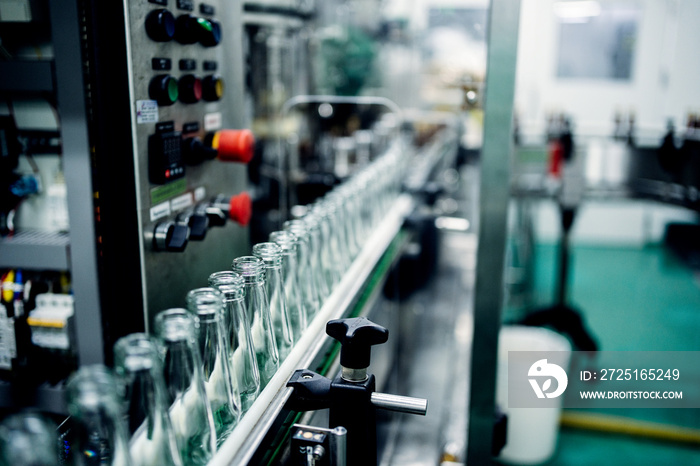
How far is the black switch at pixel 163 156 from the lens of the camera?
135cm

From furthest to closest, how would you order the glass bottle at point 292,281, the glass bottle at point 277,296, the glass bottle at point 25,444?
the glass bottle at point 292,281 < the glass bottle at point 277,296 < the glass bottle at point 25,444

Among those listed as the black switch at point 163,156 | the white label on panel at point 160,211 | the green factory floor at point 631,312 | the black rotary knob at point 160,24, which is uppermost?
the black rotary knob at point 160,24

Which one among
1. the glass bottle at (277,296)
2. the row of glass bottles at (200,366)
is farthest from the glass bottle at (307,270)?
the glass bottle at (277,296)

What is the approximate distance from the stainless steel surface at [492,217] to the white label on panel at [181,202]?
75 centimetres

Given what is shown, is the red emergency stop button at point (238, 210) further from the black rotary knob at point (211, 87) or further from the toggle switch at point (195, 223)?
the black rotary knob at point (211, 87)

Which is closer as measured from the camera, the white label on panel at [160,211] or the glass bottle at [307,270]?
the glass bottle at [307,270]

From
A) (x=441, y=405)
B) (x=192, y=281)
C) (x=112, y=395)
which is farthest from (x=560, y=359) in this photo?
(x=112, y=395)

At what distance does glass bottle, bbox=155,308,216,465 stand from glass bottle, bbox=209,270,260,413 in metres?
0.11

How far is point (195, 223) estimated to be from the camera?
147cm

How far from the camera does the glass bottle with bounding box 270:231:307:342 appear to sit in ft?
3.90

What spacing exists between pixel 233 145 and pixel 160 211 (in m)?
0.27

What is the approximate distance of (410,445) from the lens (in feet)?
6.08

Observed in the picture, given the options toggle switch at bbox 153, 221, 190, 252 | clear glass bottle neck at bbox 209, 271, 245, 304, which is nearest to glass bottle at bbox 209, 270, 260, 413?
clear glass bottle neck at bbox 209, 271, 245, 304

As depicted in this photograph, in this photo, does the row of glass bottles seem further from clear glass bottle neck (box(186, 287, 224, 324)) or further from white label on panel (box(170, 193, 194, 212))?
white label on panel (box(170, 193, 194, 212))
